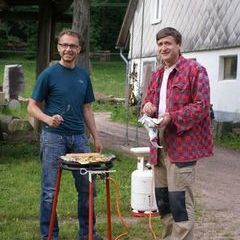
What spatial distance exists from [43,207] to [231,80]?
39.3ft

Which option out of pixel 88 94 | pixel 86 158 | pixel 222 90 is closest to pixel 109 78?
pixel 222 90

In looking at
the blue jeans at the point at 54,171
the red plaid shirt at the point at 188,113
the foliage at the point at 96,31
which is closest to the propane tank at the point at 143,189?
the blue jeans at the point at 54,171

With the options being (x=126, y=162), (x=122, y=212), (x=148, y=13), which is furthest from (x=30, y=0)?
(x=148, y=13)

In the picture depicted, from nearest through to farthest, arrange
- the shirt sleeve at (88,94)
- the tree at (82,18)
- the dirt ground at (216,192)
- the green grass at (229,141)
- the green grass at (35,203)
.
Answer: the shirt sleeve at (88,94) < the green grass at (35,203) < the dirt ground at (216,192) < the tree at (82,18) < the green grass at (229,141)

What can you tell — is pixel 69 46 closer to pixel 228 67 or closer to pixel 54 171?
pixel 54 171

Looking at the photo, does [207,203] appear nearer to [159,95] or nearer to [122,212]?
[122,212]

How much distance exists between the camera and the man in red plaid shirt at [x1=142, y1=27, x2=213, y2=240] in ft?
15.9

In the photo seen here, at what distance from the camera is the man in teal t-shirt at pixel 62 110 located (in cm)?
523

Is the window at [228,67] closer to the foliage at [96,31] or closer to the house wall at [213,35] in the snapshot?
the house wall at [213,35]

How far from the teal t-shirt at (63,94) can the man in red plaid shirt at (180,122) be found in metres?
0.66

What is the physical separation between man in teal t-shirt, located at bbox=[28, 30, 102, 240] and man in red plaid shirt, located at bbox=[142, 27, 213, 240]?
2.20 ft

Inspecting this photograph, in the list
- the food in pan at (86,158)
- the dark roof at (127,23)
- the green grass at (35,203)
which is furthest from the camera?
the dark roof at (127,23)

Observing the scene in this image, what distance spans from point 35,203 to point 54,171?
Result: 217cm

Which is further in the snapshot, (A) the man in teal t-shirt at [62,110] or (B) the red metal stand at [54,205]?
(A) the man in teal t-shirt at [62,110]
